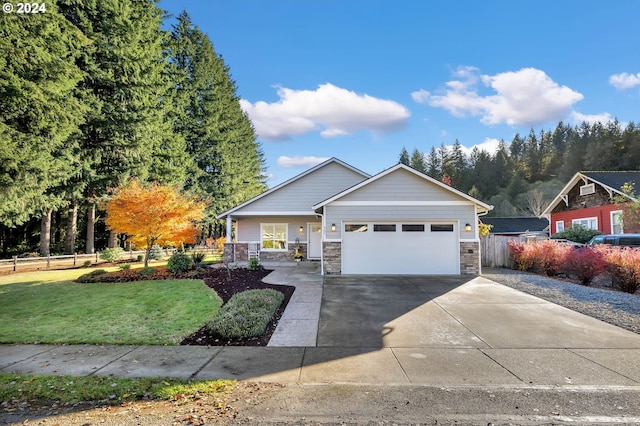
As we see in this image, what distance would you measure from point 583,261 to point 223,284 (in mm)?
12908

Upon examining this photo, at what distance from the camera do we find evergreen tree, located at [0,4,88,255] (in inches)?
518

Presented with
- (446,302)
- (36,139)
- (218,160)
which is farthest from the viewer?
(218,160)

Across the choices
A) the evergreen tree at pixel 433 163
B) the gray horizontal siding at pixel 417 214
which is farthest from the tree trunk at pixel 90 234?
the evergreen tree at pixel 433 163

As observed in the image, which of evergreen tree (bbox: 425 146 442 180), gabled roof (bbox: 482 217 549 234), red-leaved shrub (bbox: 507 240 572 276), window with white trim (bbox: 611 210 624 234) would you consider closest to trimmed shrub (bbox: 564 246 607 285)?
red-leaved shrub (bbox: 507 240 572 276)

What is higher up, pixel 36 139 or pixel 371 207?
pixel 36 139

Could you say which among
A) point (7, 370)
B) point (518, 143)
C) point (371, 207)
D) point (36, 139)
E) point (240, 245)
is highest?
point (518, 143)

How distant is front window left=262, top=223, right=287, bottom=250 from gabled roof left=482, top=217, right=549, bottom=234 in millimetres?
26335

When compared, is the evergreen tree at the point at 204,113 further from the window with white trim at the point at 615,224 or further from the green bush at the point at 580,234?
the window with white trim at the point at 615,224

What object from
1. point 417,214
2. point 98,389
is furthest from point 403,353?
point 417,214

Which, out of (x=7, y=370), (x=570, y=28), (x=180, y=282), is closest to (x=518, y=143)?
(x=570, y=28)

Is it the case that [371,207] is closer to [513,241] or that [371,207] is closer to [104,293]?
[513,241]

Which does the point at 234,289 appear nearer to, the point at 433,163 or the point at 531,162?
the point at 433,163

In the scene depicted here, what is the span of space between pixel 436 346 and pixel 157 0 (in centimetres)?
3047

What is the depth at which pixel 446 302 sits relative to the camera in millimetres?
Answer: 8305
